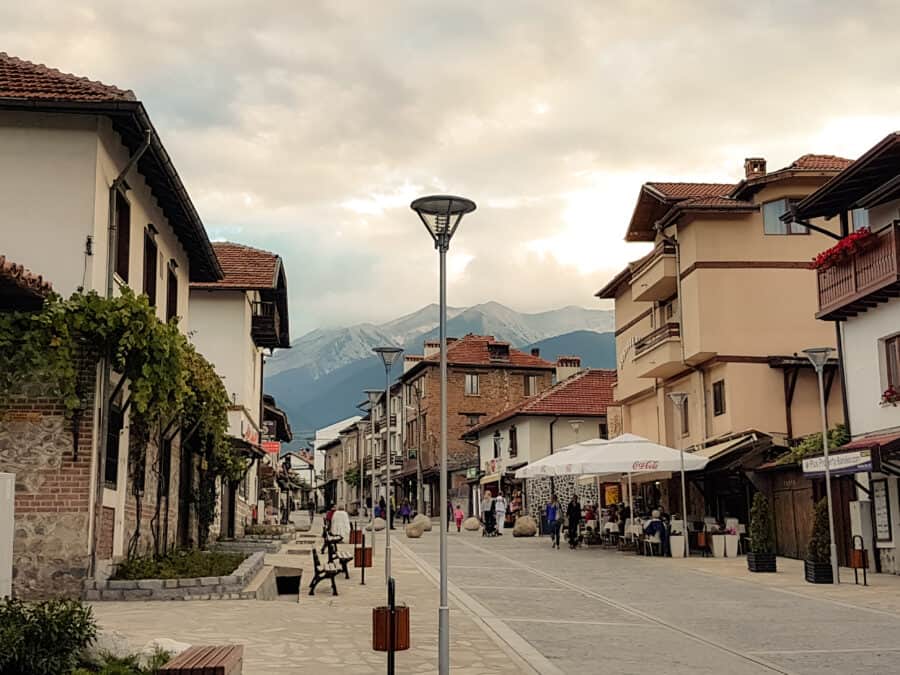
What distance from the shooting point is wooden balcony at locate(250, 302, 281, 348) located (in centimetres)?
3462

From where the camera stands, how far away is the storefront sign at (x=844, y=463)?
19.5m

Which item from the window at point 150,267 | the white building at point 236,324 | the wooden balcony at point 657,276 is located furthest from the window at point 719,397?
the window at point 150,267

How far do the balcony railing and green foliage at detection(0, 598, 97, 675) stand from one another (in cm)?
2817

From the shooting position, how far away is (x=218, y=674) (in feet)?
22.1

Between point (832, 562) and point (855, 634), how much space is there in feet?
23.9

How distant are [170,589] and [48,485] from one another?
2249 millimetres

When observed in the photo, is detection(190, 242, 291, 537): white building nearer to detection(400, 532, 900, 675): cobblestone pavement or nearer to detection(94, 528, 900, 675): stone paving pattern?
detection(400, 532, 900, 675): cobblestone pavement

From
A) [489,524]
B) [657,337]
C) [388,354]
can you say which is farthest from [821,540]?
[489,524]

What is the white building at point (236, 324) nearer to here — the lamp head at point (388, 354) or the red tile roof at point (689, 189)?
the lamp head at point (388, 354)

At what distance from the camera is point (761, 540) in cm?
2222

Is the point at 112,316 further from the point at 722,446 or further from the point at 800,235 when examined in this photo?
the point at 800,235

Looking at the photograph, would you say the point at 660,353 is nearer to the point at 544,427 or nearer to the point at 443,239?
the point at 544,427

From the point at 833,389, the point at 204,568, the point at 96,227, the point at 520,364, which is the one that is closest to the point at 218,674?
the point at 96,227

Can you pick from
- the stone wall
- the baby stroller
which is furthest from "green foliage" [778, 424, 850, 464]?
the baby stroller
